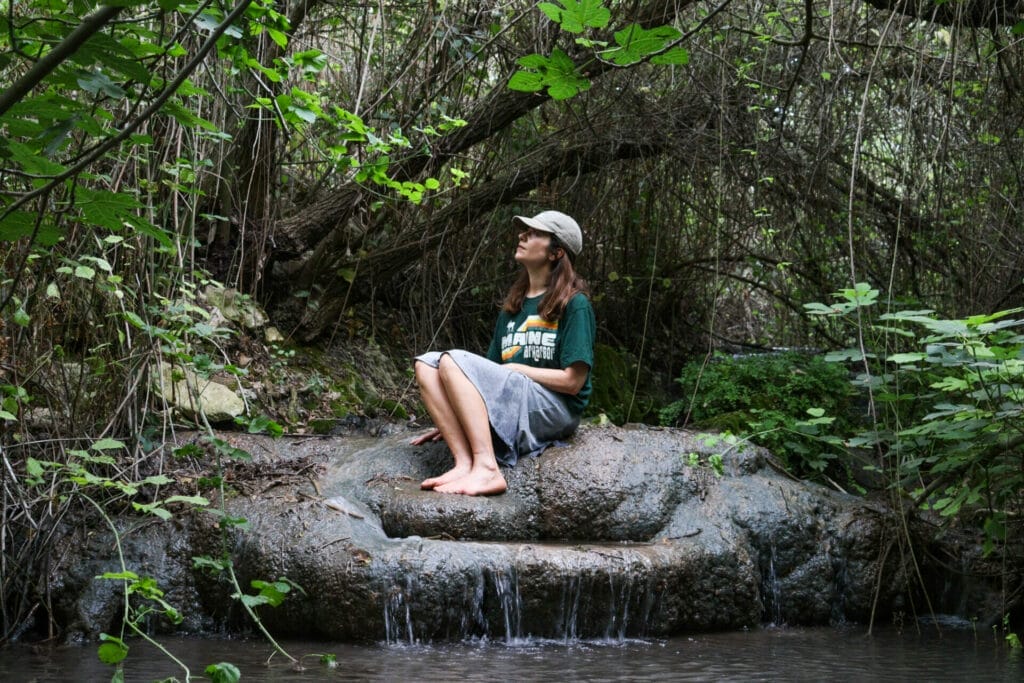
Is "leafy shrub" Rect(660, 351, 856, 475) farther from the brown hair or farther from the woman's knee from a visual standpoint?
the woman's knee

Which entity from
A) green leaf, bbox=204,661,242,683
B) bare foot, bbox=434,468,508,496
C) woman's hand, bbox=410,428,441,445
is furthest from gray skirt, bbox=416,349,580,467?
green leaf, bbox=204,661,242,683

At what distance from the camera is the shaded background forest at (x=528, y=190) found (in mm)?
4555

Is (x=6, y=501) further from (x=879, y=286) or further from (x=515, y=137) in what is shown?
(x=879, y=286)

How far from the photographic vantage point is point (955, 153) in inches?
216

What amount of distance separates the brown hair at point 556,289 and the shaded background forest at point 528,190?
0.84m

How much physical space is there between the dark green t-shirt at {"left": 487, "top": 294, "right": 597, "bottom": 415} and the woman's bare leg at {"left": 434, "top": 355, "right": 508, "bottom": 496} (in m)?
0.48

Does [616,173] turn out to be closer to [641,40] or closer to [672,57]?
[672,57]

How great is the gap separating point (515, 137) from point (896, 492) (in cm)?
396

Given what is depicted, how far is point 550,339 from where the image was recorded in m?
5.16

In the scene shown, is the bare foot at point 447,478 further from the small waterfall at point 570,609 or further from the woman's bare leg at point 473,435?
the small waterfall at point 570,609

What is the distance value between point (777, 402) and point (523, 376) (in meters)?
2.33

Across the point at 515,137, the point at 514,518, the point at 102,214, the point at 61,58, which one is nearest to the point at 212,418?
the point at 514,518

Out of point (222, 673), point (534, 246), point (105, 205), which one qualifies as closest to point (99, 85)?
point (105, 205)

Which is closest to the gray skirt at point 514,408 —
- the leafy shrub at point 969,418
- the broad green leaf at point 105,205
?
the leafy shrub at point 969,418
